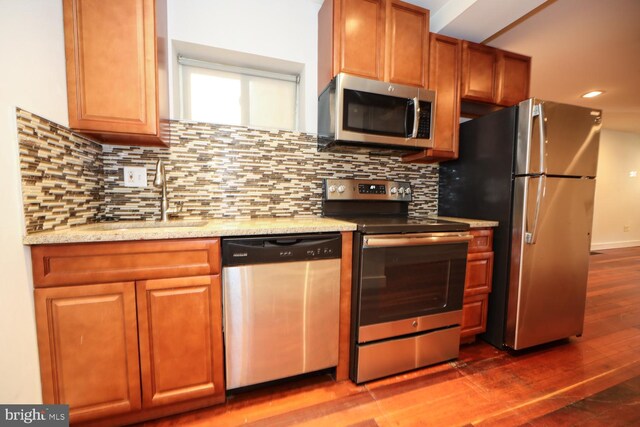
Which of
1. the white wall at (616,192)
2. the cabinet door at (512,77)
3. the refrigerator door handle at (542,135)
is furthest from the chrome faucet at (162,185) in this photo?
the white wall at (616,192)

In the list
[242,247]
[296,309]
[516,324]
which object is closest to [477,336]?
[516,324]

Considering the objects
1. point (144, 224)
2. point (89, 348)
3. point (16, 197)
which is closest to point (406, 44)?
point (144, 224)

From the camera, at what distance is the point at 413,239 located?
1.43 meters

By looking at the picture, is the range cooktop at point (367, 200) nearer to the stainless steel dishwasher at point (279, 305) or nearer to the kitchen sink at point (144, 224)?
the stainless steel dishwasher at point (279, 305)

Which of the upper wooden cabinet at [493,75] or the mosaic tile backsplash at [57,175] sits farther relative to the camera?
the upper wooden cabinet at [493,75]

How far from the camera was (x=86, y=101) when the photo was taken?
1202 millimetres

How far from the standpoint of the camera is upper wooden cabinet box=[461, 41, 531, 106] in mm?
1954

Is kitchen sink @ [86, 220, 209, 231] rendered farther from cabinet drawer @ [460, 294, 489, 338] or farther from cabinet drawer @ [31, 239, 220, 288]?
cabinet drawer @ [460, 294, 489, 338]

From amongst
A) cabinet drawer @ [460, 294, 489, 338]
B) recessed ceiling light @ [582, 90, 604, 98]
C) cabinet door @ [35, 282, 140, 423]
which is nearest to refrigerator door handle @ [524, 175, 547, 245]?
cabinet drawer @ [460, 294, 489, 338]

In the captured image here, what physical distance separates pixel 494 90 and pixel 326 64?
4.74 feet

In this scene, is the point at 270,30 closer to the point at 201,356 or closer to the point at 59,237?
the point at 59,237

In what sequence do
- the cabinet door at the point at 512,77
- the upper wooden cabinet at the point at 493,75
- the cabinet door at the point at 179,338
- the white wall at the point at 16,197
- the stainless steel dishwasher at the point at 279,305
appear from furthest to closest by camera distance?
1. the cabinet door at the point at 512,77
2. the upper wooden cabinet at the point at 493,75
3. the stainless steel dishwasher at the point at 279,305
4. the cabinet door at the point at 179,338
5. the white wall at the point at 16,197

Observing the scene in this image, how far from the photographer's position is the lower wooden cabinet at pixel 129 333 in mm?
1005

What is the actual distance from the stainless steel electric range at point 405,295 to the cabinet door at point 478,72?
118cm
